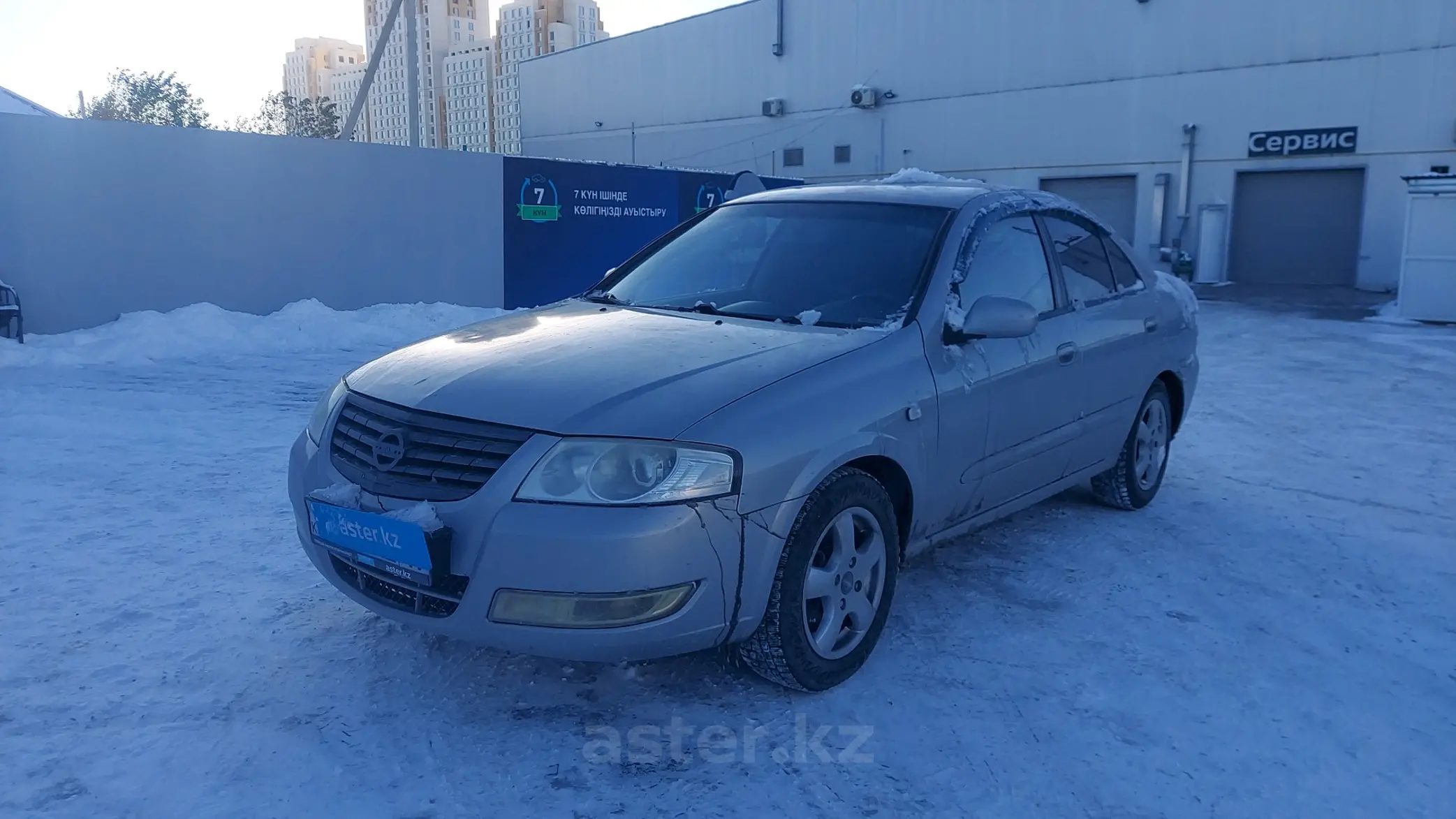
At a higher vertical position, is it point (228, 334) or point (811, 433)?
point (811, 433)

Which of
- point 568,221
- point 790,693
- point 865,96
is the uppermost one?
point 865,96

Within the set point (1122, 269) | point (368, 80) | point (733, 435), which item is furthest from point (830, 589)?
point (368, 80)

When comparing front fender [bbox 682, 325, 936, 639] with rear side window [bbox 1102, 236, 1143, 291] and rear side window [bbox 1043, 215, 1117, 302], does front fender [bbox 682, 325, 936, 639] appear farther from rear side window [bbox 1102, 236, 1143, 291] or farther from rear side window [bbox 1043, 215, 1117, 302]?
rear side window [bbox 1102, 236, 1143, 291]

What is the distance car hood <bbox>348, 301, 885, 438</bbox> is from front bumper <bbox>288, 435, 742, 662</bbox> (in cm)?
19

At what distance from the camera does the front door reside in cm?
374

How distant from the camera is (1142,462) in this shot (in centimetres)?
532

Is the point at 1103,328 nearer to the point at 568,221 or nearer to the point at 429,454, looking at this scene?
the point at 429,454

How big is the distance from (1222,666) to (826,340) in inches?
67.4

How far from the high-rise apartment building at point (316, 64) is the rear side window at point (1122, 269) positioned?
96754 mm

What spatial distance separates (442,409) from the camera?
301 centimetres

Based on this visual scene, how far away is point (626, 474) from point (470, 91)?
9364 centimetres

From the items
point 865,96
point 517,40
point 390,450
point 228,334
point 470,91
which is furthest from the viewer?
point 517,40

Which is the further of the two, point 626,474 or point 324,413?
point 324,413

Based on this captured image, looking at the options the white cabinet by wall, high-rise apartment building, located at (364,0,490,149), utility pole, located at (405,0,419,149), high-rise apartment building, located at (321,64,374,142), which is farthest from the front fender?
high-rise apartment building, located at (321,64,374,142)
